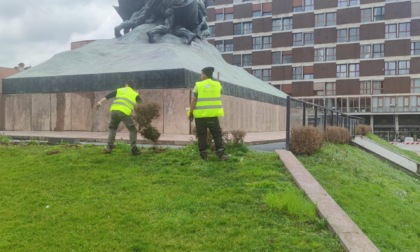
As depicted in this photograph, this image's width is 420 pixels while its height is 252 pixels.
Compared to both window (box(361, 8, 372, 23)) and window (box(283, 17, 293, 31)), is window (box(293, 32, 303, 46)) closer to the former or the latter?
window (box(283, 17, 293, 31))

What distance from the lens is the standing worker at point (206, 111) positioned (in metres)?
7.92

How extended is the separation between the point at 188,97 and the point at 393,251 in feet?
32.7

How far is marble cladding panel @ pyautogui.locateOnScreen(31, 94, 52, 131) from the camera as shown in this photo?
644 inches

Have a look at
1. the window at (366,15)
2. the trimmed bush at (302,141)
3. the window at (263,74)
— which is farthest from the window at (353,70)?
the trimmed bush at (302,141)

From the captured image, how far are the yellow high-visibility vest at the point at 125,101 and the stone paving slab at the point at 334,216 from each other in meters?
3.28

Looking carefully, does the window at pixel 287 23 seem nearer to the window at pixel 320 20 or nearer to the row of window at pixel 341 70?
the window at pixel 320 20

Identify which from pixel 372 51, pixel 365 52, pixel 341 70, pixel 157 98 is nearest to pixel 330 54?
pixel 341 70

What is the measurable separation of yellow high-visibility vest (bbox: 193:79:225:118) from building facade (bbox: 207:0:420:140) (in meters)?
55.9

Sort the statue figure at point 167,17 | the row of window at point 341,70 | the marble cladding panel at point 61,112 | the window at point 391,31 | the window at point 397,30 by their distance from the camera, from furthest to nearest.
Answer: the window at point 391,31, the window at point 397,30, the row of window at point 341,70, the statue figure at point 167,17, the marble cladding panel at point 61,112

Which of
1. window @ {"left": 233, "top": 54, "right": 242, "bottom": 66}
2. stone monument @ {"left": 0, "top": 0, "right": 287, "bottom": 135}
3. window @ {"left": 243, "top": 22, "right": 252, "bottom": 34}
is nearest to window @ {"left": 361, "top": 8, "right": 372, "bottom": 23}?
window @ {"left": 243, "top": 22, "right": 252, "bottom": 34}

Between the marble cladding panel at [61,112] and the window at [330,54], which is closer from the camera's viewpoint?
the marble cladding panel at [61,112]

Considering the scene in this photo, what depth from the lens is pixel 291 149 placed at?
31.4 ft

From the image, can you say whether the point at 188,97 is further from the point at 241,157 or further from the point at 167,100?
the point at 241,157

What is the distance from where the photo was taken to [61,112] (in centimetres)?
1631
